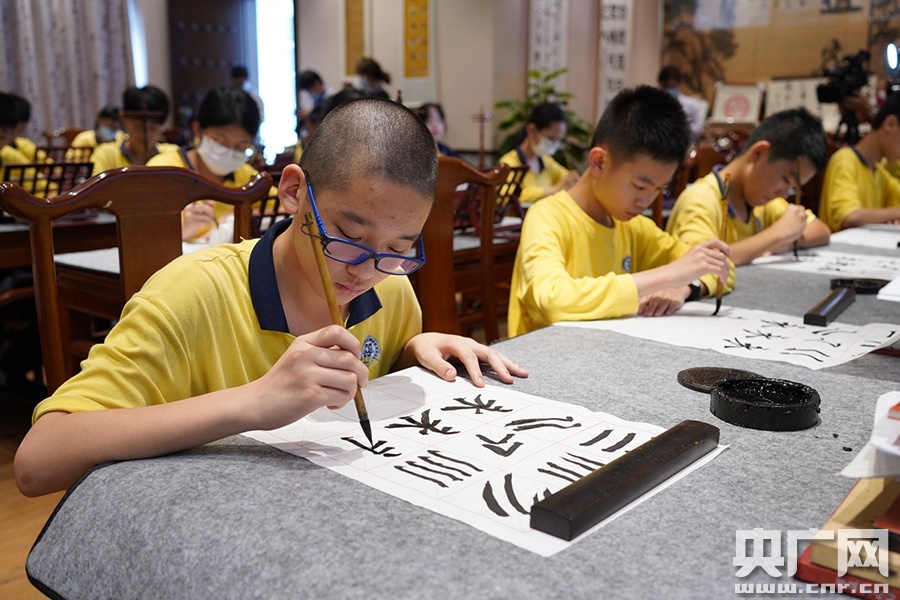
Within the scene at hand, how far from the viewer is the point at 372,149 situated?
0.91 metres

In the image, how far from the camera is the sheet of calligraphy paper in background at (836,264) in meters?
2.01

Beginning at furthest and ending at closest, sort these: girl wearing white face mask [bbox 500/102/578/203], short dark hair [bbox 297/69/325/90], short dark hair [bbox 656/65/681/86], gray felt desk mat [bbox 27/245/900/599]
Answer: short dark hair [bbox 297/69/325/90]
short dark hair [bbox 656/65/681/86]
girl wearing white face mask [bbox 500/102/578/203]
gray felt desk mat [bbox 27/245/900/599]

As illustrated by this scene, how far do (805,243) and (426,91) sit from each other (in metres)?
5.04

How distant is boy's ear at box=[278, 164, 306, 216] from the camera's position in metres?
0.97

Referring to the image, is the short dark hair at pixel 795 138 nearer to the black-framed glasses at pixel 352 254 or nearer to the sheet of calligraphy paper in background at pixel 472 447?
the sheet of calligraphy paper in background at pixel 472 447

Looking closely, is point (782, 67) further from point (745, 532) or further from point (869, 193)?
point (745, 532)

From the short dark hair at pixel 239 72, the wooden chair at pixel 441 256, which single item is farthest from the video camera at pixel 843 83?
the short dark hair at pixel 239 72

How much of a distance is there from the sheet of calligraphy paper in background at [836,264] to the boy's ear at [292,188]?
1484 millimetres

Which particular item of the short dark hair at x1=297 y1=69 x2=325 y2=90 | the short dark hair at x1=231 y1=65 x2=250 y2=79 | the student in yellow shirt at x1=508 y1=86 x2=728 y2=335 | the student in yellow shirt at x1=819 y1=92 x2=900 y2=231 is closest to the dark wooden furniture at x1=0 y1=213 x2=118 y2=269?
the student in yellow shirt at x1=508 y1=86 x2=728 y2=335

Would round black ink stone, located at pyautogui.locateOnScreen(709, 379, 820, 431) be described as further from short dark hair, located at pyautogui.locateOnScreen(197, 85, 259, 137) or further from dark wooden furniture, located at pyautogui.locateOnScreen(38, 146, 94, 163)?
dark wooden furniture, located at pyautogui.locateOnScreen(38, 146, 94, 163)

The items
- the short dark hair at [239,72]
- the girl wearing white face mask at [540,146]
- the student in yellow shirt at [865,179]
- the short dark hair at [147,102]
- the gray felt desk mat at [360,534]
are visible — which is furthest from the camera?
the short dark hair at [239,72]

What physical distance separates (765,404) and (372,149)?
52 cm

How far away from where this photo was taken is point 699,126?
251 inches

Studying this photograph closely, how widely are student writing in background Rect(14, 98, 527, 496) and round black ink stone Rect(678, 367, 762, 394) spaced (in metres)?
0.21
